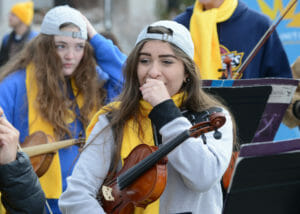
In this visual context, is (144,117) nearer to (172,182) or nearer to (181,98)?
(181,98)

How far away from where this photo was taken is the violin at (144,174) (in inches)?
80.5

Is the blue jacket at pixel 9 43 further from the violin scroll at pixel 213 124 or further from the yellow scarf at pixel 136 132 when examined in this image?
the violin scroll at pixel 213 124

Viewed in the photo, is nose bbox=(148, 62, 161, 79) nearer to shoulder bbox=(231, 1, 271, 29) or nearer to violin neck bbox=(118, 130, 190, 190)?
violin neck bbox=(118, 130, 190, 190)

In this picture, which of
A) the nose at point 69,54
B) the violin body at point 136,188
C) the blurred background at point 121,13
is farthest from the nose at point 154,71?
the blurred background at point 121,13

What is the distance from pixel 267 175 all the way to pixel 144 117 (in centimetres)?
79

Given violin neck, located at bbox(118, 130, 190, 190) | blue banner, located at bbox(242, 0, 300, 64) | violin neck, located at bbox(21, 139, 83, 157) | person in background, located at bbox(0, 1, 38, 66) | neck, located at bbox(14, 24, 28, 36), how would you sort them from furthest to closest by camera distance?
1. neck, located at bbox(14, 24, 28, 36)
2. person in background, located at bbox(0, 1, 38, 66)
3. blue banner, located at bbox(242, 0, 300, 64)
4. violin neck, located at bbox(21, 139, 83, 157)
5. violin neck, located at bbox(118, 130, 190, 190)

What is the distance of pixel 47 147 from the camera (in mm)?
3443

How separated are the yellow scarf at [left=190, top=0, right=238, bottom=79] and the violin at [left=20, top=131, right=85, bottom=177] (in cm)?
106

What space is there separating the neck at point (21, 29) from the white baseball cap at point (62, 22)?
4496mm

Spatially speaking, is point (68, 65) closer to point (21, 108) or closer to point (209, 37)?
point (21, 108)

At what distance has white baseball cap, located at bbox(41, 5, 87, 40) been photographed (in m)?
3.89

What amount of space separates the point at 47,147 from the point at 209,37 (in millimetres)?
1284

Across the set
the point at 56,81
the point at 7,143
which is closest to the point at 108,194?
the point at 7,143

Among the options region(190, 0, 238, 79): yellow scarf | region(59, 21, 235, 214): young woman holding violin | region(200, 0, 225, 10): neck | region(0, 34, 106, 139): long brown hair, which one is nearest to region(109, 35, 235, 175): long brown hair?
region(59, 21, 235, 214): young woman holding violin
